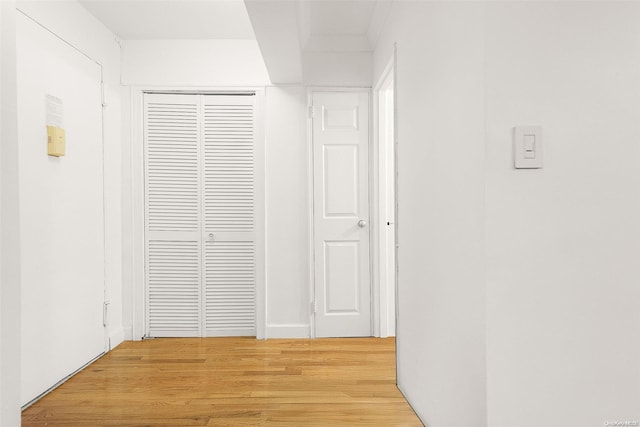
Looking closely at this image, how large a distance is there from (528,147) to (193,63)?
3073 mm

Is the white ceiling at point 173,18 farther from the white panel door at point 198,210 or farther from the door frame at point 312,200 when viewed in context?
the door frame at point 312,200

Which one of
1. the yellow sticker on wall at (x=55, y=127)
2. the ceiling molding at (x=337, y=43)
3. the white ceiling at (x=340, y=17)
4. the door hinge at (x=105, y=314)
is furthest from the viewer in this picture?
the ceiling molding at (x=337, y=43)

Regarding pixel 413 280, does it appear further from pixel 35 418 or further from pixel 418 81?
pixel 35 418

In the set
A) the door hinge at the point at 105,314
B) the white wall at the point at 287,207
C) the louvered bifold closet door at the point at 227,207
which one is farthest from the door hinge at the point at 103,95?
the door hinge at the point at 105,314

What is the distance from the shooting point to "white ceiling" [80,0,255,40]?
298 cm

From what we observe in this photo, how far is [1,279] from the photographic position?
145 centimetres

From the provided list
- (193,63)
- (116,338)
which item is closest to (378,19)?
A: (193,63)

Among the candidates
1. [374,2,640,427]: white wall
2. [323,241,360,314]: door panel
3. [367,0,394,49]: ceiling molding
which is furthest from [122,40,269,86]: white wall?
[374,2,640,427]: white wall

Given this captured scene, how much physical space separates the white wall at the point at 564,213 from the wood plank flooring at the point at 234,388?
984 millimetres

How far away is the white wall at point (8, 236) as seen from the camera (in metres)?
1.46

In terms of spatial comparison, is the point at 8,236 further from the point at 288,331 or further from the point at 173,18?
the point at 288,331

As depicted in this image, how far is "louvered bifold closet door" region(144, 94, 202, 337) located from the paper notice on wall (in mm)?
913

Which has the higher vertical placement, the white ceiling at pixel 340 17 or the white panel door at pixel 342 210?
the white ceiling at pixel 340 17

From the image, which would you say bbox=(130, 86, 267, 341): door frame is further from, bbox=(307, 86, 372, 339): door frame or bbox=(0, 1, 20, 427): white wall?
bbox=(0, 1, 20, 427): white wall
